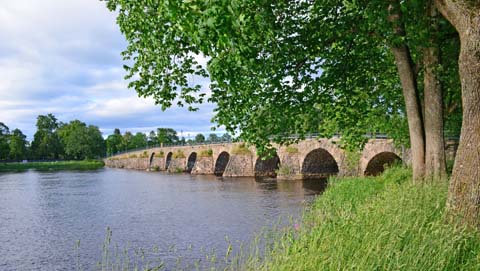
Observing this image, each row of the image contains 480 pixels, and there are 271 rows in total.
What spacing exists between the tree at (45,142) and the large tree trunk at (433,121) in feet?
396

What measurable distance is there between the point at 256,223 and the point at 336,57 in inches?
321

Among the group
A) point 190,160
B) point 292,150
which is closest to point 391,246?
point 292,150

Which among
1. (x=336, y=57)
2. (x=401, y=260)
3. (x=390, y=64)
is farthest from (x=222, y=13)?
(x=390, y=64)

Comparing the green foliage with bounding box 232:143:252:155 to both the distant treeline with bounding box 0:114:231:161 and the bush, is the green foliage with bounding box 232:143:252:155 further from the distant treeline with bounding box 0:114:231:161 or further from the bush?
the distant treeline with bounding box 0:114:231:161

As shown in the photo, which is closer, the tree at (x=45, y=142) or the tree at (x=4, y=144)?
the tree at (x=4, y=144)

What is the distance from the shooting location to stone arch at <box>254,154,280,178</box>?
50.7 m

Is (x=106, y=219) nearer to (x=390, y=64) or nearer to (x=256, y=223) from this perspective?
(x=256, y=223)

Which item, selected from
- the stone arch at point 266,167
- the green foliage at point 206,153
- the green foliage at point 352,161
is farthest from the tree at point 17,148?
the green foliage at point 352,161

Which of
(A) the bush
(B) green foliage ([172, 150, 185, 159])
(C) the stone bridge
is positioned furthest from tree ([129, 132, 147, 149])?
(B) green foliage ([172, 150, 185, 159])

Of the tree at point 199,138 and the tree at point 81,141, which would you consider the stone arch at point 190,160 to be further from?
the tree at point 81,141

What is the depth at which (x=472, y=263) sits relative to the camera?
18.1 ft

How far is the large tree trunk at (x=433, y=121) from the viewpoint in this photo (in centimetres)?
1138

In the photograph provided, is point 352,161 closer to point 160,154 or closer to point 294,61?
point 294,61

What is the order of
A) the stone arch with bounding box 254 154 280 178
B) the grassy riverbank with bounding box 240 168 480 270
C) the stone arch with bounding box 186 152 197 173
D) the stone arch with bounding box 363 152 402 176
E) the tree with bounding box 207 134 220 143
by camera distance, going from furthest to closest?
the stone arch with bounding box 186 152 197 173
the tree with bounding box 207 134 220 143
the stone arch with bounding box 254 154 280 178
the stone arch with bounding box 363 152 402 176
the grassy riverbank with bounding box 240 168 480 270
